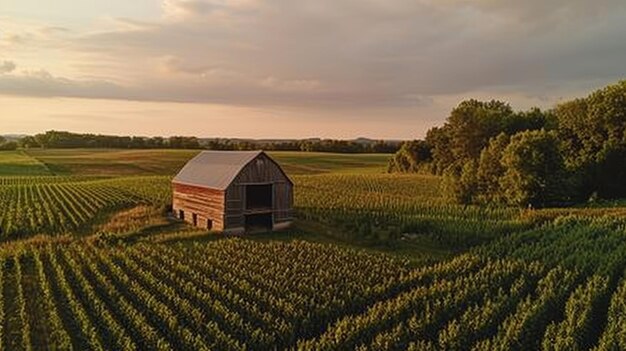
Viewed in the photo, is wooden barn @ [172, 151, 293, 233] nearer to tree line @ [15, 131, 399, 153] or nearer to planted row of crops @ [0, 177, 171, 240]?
planted row of crops @ [0, 177, 171, 240]

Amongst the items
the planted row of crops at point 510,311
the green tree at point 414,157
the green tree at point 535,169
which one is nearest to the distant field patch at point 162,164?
the green tree at point 414,157

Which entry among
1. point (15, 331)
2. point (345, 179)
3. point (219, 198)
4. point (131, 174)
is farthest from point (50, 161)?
point (15, 331)

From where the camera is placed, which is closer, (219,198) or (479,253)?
(479,253)

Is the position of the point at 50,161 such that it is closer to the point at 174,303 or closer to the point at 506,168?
the point at 506,168

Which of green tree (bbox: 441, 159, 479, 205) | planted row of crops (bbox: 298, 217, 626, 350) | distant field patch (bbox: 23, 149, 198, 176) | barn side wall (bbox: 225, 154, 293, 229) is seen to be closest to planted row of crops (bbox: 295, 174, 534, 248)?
green tree (bbox: 441, 159, 479, 205)

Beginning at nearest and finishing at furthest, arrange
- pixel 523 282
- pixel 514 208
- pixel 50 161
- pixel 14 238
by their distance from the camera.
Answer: pixel 523 282 < pixel 14 238 < pixel 514 208 < pixel 50 161

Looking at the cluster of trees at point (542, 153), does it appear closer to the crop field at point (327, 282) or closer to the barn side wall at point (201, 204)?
the crop field at point (327, 282)

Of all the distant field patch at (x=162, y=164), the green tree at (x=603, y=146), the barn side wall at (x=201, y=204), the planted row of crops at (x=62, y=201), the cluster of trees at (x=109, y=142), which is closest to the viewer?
the barn side wall at (x=201, y=204)
